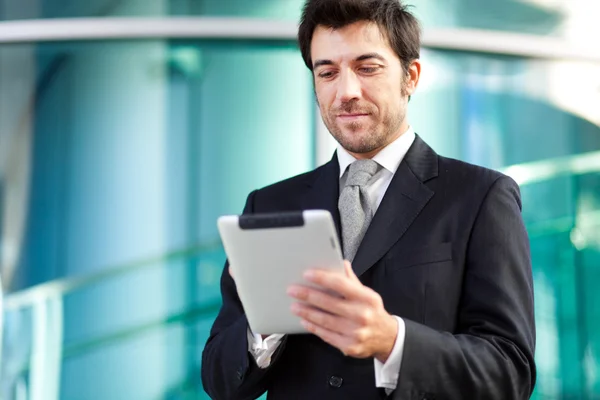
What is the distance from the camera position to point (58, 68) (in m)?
4.04

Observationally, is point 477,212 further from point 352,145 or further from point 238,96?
point 238,96

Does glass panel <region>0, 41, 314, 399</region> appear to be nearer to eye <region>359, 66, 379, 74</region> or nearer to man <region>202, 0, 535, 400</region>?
man <region>202, 0, 535, 400</region>

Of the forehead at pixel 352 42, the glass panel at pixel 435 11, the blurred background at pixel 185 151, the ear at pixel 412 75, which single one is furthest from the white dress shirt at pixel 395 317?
the glass panel at pixel 435 11

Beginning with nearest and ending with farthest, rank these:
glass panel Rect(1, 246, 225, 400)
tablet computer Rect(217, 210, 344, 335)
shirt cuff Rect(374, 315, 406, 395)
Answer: tablet computer Rect(217, 210, 344, 335) → shirt cuff Rect(374, 315, 406, 395) → glass panel Rect(1, 246, 225, 400)

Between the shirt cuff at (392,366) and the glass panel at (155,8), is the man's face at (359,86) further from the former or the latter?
the glass panel at (155,8)

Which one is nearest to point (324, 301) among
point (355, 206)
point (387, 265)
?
point (387, 265)

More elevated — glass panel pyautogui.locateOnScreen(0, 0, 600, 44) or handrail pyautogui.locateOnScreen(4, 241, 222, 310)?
glass panel pyautogui.locateOnScreen(0, 0, 600, 44)

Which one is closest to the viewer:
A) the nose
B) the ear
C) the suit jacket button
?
the suit jacket button

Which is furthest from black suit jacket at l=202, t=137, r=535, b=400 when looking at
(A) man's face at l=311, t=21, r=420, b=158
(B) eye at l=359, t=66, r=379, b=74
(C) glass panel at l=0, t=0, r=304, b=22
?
(C) glass panel at l=0, t=0, r=304, b=22

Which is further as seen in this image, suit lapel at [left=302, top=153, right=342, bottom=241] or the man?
suit lapel at [left=302, top=153, right=342, bottom=241]

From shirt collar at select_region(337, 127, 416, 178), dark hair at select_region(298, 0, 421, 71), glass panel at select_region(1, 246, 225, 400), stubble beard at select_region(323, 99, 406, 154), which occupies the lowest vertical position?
glass panel at select_region(1, 246, 225, 400)

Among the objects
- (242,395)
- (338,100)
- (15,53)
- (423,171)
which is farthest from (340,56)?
(15,53)

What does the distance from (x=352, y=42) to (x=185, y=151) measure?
219cm

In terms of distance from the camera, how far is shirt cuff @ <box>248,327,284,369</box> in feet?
5.67
